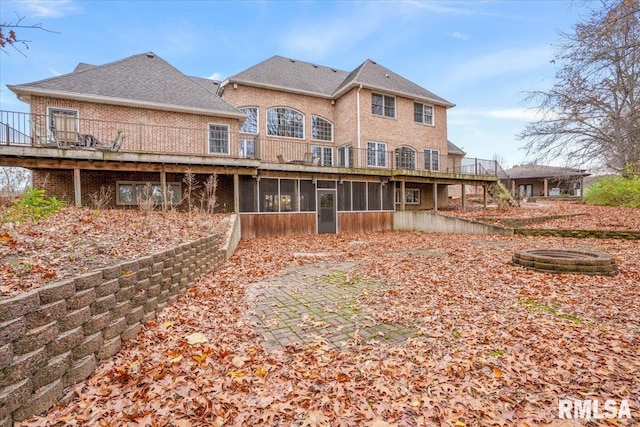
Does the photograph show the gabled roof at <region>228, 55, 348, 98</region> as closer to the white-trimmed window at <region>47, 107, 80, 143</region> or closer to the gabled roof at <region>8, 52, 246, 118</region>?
the gabled roof at <region>8, 52, 246, 118</region>

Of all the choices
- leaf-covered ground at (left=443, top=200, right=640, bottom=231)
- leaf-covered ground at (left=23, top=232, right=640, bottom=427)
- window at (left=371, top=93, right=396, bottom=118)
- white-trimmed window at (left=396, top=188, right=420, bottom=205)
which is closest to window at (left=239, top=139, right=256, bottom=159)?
window at (left=371, top=93, right=396, bottom=118)

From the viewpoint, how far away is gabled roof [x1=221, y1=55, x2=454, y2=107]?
1758 cm

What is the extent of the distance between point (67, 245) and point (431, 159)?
66.6 feet

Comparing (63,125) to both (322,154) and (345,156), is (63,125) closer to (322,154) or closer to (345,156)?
(322,154)

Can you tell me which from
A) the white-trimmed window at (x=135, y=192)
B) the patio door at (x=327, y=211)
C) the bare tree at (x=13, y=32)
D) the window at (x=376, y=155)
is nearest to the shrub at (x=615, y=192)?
the window at (x=376, y=155)

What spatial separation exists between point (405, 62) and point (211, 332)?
2561cm

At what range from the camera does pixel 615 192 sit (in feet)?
52.2

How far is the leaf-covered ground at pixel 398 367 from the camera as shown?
223 cm

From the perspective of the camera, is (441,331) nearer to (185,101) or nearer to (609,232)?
(609,232)

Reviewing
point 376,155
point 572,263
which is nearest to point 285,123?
point 376,155

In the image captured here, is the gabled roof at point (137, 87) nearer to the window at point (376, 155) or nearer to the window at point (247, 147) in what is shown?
the window at point (247, 147)

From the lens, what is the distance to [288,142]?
1747 cm

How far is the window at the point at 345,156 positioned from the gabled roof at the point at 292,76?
3.68 m

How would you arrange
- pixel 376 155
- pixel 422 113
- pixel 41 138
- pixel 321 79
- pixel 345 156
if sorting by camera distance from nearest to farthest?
1. pixel 41 138
2. pixel 376 155
3. pixel 345 156
4. pixel 422 113
5. pixel 321 79
